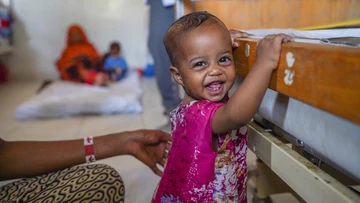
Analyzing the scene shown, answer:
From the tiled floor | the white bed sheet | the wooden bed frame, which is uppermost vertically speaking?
the wooden bed frame

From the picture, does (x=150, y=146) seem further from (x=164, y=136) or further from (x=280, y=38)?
(x=280, y=38)

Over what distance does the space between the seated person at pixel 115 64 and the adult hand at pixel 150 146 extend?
2399 millimetres

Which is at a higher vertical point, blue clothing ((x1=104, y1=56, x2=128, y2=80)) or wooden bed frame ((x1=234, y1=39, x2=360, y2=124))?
wooden bed frame ((x1=234, y1=39, x2=360, y2=124))

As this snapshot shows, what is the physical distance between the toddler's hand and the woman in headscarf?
2556 mm

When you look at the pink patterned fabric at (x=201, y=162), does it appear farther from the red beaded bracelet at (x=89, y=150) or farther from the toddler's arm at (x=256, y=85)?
the red beaded bracelet at (x=89, y=150)

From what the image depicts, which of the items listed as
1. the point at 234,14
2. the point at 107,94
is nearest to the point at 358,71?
the point at 234,14

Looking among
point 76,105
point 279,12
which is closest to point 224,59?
point 279,12

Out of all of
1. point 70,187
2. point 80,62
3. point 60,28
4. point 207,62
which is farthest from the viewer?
point 60,28

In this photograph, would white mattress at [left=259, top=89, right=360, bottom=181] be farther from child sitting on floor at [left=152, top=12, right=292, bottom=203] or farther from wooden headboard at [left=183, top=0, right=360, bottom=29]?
wooden headboard at [left=183, top=0, right=360, bottom=29]

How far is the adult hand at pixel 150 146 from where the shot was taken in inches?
35.7

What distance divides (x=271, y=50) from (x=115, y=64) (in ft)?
9.93

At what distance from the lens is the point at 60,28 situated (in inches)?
145

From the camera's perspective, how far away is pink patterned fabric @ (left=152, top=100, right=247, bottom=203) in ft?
1.94

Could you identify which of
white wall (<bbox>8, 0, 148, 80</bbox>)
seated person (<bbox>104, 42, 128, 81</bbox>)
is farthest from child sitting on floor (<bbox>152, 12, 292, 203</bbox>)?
white wall (<bbox>8, 0, 148, 80</bbox>)
